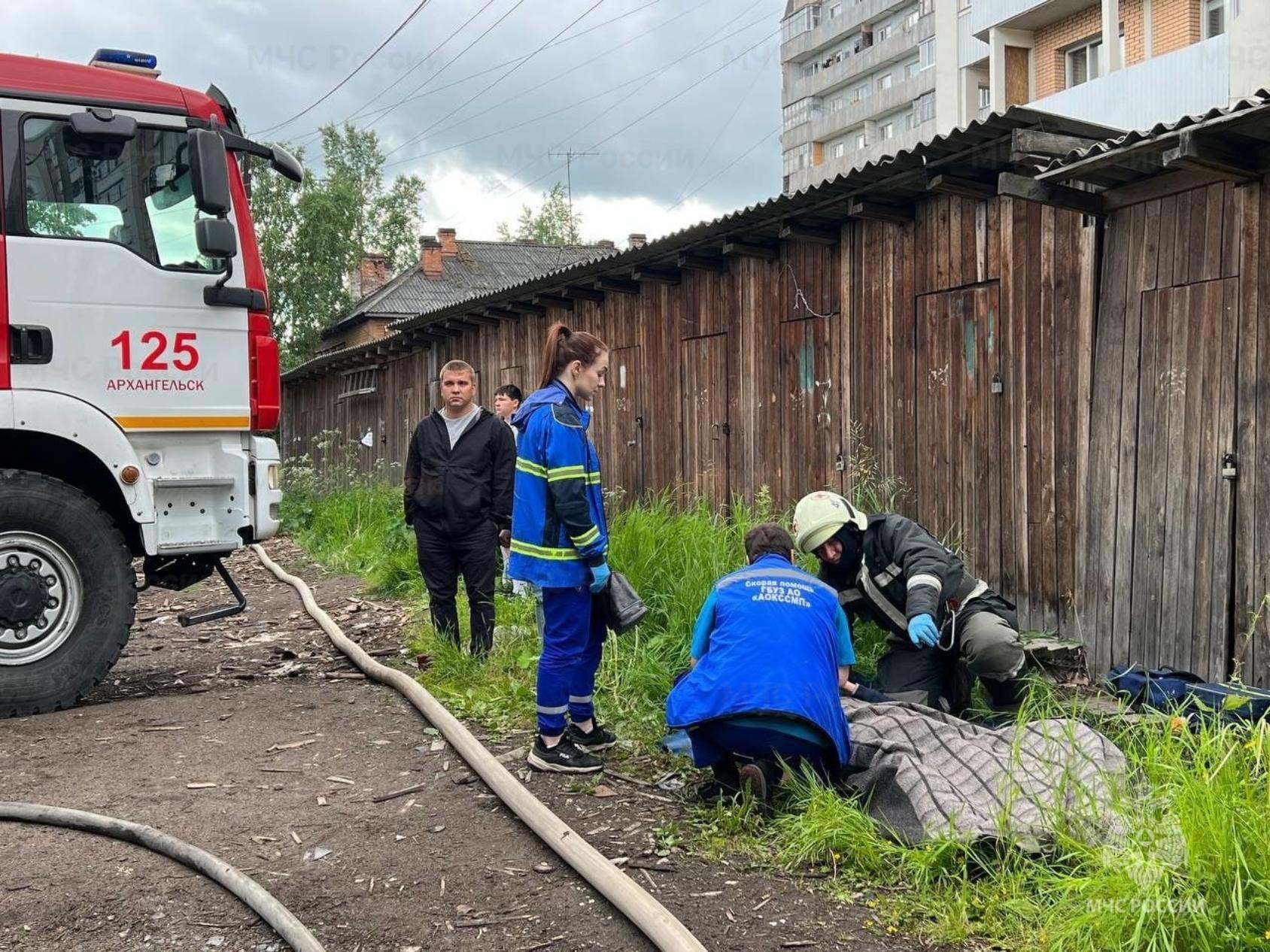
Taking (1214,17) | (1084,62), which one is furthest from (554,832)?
(1084,62)

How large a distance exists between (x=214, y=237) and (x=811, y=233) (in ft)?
14.3

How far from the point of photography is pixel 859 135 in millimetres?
54188

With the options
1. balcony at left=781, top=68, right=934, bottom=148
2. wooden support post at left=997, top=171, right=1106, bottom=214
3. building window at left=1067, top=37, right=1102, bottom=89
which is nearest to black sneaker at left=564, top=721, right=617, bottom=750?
wooden support post at left=997, top=171, right=1106, bottom=214

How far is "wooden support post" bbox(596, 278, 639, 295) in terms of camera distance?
1133 centimetres

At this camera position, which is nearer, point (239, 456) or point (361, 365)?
point (239, 456)

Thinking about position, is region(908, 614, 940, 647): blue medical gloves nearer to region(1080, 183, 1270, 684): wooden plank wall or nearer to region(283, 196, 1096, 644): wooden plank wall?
region(1080, 183, 1270, 684): wooden plank wall

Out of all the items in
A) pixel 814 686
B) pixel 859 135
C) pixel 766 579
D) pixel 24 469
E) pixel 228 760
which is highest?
pixel 859 135

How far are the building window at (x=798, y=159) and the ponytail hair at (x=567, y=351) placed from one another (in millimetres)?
55479

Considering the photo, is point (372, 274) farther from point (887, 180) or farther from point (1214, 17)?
point (887, 180)

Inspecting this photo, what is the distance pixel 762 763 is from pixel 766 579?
2.34ft

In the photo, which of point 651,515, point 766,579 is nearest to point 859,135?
point 651,515

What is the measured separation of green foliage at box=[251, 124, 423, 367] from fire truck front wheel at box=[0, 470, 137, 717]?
112ft

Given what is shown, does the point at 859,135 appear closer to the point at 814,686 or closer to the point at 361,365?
the point at 361,365

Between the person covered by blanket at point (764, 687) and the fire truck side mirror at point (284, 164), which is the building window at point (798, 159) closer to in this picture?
the fire truck side mirror at point (284, 164)
